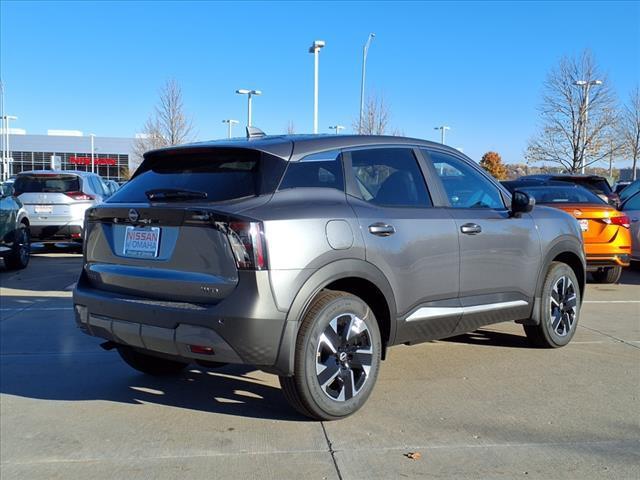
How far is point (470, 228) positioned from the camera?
5.08m

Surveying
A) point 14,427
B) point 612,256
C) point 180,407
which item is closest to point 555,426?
point 180,407

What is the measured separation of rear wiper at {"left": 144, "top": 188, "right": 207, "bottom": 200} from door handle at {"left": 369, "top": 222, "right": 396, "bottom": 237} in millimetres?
1128

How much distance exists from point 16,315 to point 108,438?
14.3 ft

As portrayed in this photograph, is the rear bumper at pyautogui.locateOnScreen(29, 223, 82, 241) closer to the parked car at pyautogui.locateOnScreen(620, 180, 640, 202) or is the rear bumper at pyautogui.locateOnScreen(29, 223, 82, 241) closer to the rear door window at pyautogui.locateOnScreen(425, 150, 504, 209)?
the rear door window at pyautogui.locateOnScreen(425, 150, 504, 209)

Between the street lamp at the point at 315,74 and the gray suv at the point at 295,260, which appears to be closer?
the gray suv at the point at 295,260

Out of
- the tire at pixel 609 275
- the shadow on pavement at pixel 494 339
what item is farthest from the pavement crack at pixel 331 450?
the tire at pixel 609 275

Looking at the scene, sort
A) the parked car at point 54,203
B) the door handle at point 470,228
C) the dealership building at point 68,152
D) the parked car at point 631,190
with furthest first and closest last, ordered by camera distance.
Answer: the dealership building at point 68,152, the parked car at point 54,203, the parked car at point 631,190, the door handle at point 470,228

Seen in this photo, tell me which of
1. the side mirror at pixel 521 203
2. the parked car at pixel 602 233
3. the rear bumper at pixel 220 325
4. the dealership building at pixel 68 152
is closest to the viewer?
the rear bumper at pixel 220 325

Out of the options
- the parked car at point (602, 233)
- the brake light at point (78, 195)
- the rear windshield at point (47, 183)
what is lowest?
the parked car at point (602, 233)

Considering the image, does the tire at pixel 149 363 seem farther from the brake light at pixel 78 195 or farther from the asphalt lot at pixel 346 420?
the brake light at pixel 78 195

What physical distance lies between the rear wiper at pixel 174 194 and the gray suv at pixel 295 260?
0.03ft

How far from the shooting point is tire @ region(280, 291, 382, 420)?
13.1 feet

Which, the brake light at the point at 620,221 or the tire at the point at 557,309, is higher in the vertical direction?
the brake light at the point at 620,221

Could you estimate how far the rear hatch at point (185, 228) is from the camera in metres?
3.81
